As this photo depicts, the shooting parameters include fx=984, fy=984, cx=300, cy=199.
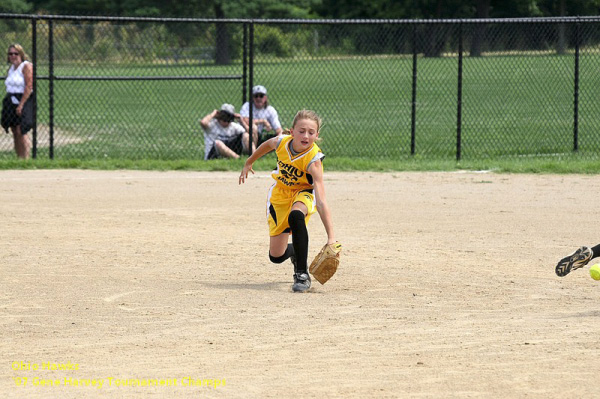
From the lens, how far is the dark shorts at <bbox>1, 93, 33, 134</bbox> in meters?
14.7

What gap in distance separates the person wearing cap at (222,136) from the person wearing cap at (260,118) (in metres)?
0.13

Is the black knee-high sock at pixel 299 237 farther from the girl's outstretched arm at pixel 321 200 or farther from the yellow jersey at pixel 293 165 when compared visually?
the yellow jersey at pixel 293 165

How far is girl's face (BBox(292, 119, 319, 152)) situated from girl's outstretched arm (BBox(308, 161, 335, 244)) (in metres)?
0.17

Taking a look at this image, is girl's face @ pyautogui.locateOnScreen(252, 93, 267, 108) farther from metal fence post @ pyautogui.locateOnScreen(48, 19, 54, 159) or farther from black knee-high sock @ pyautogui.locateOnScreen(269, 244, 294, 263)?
black knee-high sock @ pyautogui.locateOnScreen(269, 244, 294, 263)

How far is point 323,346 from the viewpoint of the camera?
5.83 metres

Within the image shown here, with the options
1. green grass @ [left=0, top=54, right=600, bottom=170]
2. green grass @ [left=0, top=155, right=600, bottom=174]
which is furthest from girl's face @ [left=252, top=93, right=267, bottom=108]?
green grass @ [left=0, top=54, right=600, bottom=170]

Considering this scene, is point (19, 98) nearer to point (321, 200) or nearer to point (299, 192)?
point (299, 192)

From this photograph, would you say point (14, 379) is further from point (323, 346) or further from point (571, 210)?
point (571, 210)

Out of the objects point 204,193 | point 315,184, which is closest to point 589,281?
point 315,184

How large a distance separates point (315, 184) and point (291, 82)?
2028cm

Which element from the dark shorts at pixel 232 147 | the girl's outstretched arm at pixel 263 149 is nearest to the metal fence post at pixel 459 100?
→ the dark shorts at pixel 232 147

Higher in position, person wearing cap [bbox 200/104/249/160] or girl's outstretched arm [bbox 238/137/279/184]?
girl's outstretched arm [bbox 238/137/279/184]

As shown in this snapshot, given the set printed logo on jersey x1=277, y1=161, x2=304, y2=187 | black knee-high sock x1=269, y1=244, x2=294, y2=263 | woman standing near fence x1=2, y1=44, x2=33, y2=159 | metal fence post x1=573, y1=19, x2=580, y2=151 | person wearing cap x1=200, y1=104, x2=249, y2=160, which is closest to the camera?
printed logo on jersey x1=277, y1=161, x2=304, y2=187

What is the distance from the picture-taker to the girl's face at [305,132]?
726 cm
